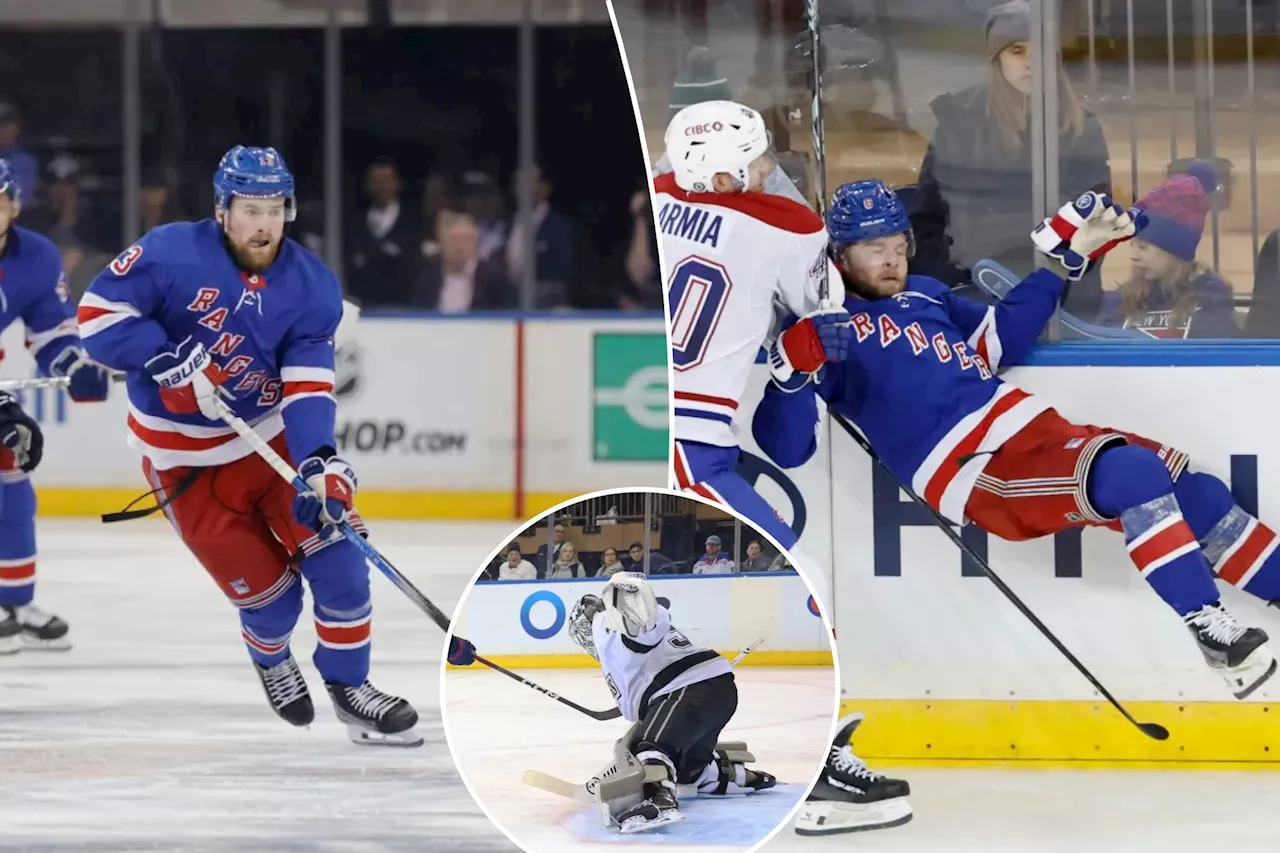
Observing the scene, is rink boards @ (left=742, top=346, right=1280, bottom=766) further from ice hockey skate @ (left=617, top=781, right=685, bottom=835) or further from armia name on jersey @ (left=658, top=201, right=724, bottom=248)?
ice hockey skate @ (left=617, top=781, right=685, bottom=835)

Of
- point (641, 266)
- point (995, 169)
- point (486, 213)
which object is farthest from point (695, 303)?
point (486, 213)

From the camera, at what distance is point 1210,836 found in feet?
8.90

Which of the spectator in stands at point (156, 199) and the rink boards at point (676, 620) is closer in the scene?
the rink boards at point (676, 620)

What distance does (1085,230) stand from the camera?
10.2 ft

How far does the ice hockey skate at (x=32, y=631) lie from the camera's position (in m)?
4.64

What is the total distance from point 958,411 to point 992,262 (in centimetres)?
37

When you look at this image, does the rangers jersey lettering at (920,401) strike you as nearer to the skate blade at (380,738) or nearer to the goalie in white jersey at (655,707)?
the goalie in white jersey at (655,707)

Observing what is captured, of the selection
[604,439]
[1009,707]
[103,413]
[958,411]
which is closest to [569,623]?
[958,411]

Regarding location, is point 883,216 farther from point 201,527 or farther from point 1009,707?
point 201,527

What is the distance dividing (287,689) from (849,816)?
46.8 inches

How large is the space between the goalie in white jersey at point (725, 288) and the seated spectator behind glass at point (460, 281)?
4.64 meters

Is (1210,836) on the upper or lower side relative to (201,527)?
lower

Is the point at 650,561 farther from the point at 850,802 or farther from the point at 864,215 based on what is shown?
the point at 864,215

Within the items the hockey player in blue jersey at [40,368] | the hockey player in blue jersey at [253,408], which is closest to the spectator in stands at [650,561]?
the hockey player in blue jersey at [253,408]
